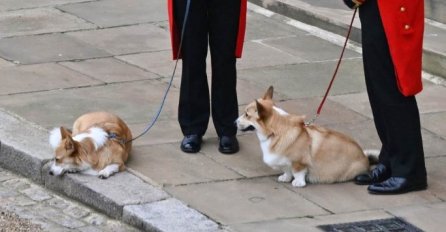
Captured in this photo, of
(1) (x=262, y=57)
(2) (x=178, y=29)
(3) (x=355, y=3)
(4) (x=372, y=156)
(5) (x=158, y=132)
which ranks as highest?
(3) (x=355, y=3)

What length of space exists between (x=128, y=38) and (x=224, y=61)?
333 centimetres

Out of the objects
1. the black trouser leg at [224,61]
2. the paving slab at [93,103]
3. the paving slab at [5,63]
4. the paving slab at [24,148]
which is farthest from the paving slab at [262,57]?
the paving slab at [24,148]

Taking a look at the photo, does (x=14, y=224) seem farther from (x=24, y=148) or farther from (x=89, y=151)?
(x=24, y=148)

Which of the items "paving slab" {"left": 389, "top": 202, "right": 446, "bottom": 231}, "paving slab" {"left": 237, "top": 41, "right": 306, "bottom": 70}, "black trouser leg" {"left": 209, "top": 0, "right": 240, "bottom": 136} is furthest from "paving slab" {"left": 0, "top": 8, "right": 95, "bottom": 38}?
"paving slab" {"left": 389, "top": 202, "right": 446, "bottom": 231}

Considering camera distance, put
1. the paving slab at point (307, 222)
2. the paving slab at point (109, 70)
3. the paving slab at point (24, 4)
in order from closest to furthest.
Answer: the paving slab at point (307, 222), the paving slab at point (109, 70), the paving slab at point (24, 4)

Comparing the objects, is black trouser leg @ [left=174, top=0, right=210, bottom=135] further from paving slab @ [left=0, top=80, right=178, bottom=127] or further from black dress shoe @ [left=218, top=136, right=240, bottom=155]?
paving slab @ [left=0, top=80, right=178, bottom=127]

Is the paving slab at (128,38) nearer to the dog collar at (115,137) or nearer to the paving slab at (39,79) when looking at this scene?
the paving slab at (39,79)

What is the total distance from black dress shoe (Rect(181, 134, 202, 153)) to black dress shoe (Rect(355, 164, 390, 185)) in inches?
46.4

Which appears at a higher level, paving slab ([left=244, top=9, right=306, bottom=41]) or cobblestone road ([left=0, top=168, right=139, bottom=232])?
cobblestone road ([left=0, top=168, right=139, bottom=232])

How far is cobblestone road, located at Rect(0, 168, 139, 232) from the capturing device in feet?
22.9

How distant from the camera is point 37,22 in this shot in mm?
11422

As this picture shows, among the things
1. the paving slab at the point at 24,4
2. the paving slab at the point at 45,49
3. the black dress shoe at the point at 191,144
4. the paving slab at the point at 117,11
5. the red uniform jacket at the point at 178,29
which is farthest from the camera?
the paving slab at the point at 24,4

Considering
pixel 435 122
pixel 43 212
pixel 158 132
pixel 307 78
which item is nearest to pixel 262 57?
pixel 307 78

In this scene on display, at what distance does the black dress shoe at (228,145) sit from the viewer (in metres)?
7.84
